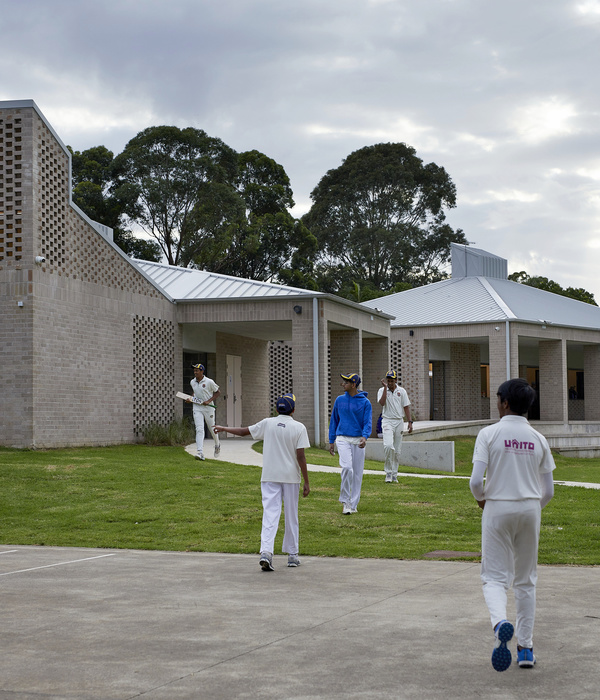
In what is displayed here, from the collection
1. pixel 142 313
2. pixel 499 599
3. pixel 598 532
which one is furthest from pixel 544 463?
pixel 142 313

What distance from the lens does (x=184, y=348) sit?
2500 centimetres

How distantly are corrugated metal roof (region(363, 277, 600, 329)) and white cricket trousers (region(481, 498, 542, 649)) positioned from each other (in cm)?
2824

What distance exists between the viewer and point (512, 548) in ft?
17.1

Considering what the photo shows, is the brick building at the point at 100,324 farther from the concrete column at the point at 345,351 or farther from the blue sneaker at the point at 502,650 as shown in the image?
the blue sneaker at the point at 502,650

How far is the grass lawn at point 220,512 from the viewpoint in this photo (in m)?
10.0

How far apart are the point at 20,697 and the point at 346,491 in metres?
7.69

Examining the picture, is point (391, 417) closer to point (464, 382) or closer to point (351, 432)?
point (351, 432)

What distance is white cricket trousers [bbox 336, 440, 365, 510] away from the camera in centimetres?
1156

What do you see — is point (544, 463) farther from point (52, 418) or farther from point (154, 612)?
point (52, 418)

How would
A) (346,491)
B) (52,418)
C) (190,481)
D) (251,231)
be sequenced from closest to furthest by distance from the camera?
(346,491), (190,481), (52,418), (251,231)

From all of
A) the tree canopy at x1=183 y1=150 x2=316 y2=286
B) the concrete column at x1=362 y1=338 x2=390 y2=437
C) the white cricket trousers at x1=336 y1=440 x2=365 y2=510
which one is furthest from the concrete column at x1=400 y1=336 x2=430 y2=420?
the white cricket trousers at x1=336 y1=440 x2=365 y2=510

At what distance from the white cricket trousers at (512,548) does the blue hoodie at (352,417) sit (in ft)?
21.0

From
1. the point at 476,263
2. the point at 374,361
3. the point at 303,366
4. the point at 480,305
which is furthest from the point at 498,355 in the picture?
the point at 303,366

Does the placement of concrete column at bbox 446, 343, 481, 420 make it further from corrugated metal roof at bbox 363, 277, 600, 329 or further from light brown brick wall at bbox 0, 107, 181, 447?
light brown brick wall at bbox 0, 107, 181, 447
